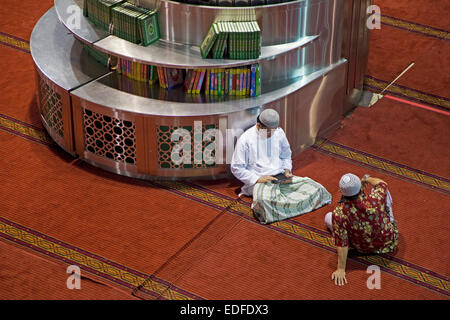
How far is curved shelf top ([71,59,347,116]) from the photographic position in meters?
6.56

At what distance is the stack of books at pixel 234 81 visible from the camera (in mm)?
6688

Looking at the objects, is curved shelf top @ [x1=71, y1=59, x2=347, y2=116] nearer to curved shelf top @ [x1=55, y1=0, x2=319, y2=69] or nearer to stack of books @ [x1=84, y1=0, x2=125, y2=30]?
curved shelf top @ [x1=55, y1=0, x2=319, y2=69]

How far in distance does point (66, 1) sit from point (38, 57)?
53 cm

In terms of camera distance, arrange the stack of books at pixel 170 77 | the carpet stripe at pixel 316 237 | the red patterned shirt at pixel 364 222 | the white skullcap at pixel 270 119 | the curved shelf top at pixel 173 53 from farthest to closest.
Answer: the stack of books at pixel 170 77 → the curved shelf top at pixel 173 53 → the white skullcap at pixel 270 119 → the carpet stripe at pixel 316 237 → the red patterned shirt at pixel 364 222

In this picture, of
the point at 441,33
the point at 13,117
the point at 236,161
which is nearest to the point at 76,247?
the point at 236,161

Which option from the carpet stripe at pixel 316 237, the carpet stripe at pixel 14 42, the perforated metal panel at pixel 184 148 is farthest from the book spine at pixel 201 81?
the carpet stripe at pixel 14 42

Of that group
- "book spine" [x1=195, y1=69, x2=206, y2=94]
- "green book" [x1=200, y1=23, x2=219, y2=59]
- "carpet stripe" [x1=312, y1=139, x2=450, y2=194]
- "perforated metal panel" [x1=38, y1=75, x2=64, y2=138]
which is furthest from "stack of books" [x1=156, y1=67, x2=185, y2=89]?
"carpet stripe" [x1=312, y1=139, x2=450, y2=194]

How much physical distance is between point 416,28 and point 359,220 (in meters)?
3.69

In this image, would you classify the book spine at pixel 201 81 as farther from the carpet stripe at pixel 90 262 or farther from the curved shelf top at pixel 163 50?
the carpet stripe at pixel 90 262

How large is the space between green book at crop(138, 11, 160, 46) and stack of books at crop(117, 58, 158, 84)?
9.2 inches

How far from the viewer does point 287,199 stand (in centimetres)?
646

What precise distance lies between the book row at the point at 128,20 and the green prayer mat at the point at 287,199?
1408 mm

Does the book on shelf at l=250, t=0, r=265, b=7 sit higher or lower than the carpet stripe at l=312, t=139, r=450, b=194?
higher

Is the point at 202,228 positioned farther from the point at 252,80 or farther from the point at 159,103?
the point at 252,80
